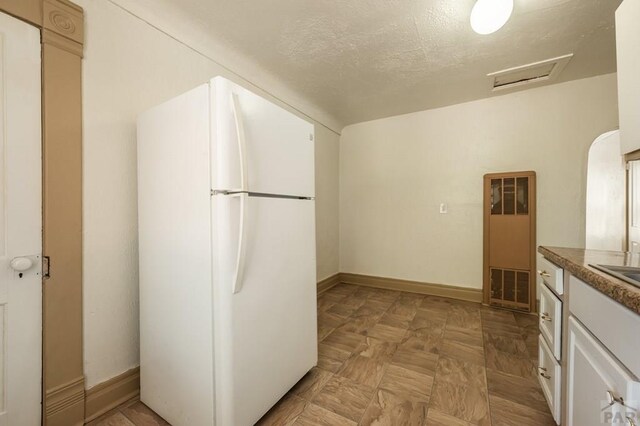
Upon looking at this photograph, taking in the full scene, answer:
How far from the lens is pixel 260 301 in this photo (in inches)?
48.6

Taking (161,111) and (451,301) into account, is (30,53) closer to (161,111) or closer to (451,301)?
(161,111)

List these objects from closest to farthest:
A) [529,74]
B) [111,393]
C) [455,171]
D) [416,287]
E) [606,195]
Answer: [111,393], [606,195], [529,74], [455,171], [416,287]

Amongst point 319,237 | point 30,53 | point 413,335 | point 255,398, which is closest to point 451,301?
point 413,335

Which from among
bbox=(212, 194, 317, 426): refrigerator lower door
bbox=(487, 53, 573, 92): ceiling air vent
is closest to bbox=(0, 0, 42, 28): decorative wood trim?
bbox=(212, 194, 317, 426): refrigerator lower door

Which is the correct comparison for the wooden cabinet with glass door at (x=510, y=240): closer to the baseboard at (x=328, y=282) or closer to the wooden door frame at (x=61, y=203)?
the baseboard at (x=328, y=282)

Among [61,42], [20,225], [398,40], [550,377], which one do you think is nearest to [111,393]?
[20,225]

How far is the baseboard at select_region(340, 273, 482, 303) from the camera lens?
297 cm

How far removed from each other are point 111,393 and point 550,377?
2340 mm

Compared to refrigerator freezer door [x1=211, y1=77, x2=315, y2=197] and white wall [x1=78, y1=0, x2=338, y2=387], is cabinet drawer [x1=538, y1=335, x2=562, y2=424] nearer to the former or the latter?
refrigerator freezer door [x1=211, y1=77, x2=315, y2=197]

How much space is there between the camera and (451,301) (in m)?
2.97

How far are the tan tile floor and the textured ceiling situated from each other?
94.5 inches

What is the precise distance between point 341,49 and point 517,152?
2277 millimetres

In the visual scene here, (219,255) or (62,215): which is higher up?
(62,215)

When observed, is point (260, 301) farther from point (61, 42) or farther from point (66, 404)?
point (61, 42)
